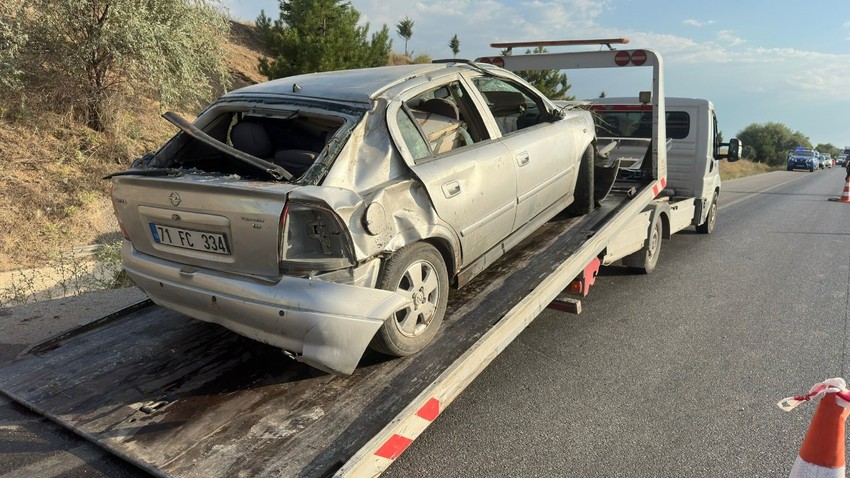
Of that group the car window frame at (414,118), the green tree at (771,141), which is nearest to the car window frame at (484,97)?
the car window frame at (414,118)

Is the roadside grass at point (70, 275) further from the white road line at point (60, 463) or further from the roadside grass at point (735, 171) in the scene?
the roadside grass at point (735, 171)

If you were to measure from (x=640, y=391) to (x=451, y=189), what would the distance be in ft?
6.28

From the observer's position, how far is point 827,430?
225cm

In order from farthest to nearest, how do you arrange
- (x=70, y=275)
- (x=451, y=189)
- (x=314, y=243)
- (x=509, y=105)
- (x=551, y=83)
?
(x=551, y=83)
(x=70, y=275)
(x=509, y=105)
(x=451, y=189)
(x=314, y=243)

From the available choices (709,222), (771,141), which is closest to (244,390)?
(709,222)

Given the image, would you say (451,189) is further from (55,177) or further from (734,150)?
(55,177)

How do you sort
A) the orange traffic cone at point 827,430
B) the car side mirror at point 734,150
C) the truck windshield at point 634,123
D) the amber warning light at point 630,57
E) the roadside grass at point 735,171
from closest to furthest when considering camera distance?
1. the orange traffic cone at point 827,430
2. the amber warning light at point 630,57
3. the truck windshield at point 634,123
4. the car side mirror at point 734,150
5. the roadside grass at point 735,171

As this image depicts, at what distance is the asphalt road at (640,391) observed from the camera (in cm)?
288

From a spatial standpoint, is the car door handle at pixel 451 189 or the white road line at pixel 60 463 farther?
the car door handle at pixel 451 189

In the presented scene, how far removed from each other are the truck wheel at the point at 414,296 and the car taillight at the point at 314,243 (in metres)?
0.30

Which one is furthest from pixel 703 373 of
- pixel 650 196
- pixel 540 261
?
pixel 650 196

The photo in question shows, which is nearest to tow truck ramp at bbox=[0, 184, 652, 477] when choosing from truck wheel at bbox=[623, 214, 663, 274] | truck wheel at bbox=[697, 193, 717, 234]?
truck wheel at bbox=[623, 214, 663, 274]

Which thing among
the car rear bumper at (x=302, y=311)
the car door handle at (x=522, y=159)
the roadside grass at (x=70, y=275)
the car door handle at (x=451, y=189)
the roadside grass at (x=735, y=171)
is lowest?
the roadside grass at (x=735, y=171)

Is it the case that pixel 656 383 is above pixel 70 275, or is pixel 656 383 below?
above
